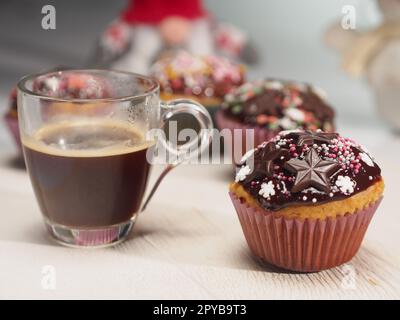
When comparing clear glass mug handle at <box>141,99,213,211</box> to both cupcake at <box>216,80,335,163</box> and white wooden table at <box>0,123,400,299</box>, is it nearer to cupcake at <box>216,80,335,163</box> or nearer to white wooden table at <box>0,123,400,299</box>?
white wooden table at <box>0,123,400,299</box>

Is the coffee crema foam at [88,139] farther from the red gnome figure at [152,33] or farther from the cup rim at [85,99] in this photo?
the red gnome figure at [152,33]

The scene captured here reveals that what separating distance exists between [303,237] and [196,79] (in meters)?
0.96

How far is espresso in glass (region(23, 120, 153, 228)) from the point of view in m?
1.58

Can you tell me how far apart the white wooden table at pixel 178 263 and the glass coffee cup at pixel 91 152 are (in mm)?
69

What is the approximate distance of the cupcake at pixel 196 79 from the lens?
233 cm

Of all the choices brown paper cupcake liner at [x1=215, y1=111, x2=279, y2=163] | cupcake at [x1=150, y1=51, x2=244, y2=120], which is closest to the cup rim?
brown paper cupcake liner at [x1=215, y1=111, x2=279, y2=163]

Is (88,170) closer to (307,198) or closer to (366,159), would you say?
(307,198)

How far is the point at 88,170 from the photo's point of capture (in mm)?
1578

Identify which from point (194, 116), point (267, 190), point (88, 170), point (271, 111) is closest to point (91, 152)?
point (88, 170)

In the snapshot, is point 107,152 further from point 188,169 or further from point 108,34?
point 108,34

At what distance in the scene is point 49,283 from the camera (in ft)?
4.99

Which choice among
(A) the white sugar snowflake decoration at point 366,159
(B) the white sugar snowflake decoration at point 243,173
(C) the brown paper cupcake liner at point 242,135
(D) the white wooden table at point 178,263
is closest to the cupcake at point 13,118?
(D) the white wooden table at point 178,263

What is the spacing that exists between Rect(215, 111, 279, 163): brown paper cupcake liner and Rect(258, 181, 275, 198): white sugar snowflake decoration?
53 centimetres
